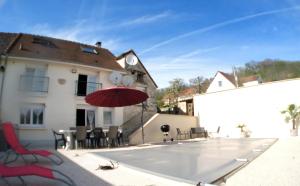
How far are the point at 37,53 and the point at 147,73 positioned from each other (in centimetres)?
1067

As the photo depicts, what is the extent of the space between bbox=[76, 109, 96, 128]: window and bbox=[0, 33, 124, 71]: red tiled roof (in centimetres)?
340

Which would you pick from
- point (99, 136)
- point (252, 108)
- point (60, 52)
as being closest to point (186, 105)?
point (252, 108)

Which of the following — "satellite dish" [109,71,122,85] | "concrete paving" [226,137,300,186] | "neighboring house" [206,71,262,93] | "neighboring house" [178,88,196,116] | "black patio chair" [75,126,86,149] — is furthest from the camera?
"neighboring house" [206,71,262,93]

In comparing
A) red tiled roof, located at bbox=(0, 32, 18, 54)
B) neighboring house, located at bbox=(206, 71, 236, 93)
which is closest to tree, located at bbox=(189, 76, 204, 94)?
neighboring house, located at bbox=(206, 71, 236, 93)

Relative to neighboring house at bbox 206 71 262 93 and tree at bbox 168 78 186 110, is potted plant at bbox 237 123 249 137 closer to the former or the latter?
neighboring house at bbox 206 71 262 93

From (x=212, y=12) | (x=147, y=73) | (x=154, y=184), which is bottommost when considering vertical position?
(x=154, y=184)

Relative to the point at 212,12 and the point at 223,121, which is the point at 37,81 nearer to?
the point at 212,12

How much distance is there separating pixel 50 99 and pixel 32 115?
1481mm

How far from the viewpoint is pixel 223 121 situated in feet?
76.3

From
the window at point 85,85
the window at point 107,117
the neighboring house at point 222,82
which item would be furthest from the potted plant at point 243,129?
the neighboring house at point 222,82

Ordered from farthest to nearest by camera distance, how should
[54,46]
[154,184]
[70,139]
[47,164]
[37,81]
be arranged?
[54,46]
[37,81]
[70,139]
[47,164]
[154,184]

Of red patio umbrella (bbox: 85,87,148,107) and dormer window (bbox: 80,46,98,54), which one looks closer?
red patio umbrella (bbox: 85,87,148,107)

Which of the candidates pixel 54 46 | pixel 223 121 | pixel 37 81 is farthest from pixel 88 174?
pixel 223 121

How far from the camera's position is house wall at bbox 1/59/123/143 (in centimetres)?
1622
